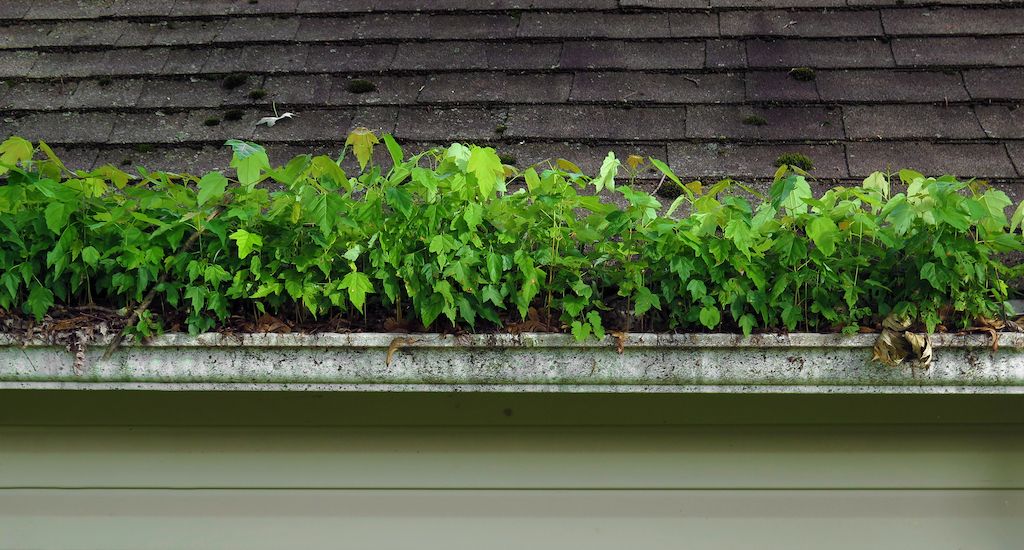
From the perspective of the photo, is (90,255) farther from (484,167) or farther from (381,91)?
(381,91)

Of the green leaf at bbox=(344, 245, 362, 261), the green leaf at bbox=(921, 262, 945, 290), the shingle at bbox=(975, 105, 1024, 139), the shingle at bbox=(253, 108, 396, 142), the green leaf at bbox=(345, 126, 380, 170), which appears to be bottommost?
the green leaf at bbox=(921, 262, 945, 290)

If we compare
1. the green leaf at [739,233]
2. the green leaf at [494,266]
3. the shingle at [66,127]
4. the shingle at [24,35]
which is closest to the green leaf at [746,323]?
the green leaf at [739,233]

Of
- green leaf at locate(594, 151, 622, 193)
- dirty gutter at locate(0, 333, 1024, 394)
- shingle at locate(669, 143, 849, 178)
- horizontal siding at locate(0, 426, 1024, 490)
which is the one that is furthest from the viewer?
shingle at locate(669, 143, 849, 178)

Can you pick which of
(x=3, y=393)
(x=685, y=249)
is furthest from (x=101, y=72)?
(x=685, y=249)

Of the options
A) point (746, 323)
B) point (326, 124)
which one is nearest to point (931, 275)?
point (746, 323)

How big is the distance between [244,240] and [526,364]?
26.1 inches

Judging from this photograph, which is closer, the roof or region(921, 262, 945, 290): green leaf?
region(921, 262, 945, 290): green leaf

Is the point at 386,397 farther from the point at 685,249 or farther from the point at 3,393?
the point at 3,393

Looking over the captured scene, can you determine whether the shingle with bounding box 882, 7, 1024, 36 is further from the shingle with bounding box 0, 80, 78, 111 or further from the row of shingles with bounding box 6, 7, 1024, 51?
the shingle with bounding box 0, 80, 78, 111

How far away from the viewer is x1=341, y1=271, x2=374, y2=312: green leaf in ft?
6.59

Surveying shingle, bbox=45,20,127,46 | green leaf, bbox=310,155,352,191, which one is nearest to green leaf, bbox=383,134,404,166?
green leaf, bbox=310,155,352,191

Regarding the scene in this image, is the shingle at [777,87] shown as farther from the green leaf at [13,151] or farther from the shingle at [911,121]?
the green leaf at [13,151]

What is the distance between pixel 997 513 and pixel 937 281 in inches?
31.8

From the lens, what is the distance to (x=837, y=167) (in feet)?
8.17
